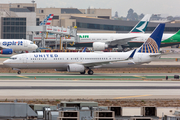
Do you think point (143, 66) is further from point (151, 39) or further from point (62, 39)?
point (62, 39)

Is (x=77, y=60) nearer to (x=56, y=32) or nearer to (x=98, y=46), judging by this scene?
(x=98, y=46)

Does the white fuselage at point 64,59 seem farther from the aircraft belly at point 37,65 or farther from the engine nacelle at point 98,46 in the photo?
the engine nacelle at point 98,46

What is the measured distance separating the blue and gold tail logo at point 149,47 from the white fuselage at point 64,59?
1.09m

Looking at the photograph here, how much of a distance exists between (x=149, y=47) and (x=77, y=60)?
13391 mm

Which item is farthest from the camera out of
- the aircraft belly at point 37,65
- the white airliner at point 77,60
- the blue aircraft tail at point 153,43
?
the blue aircraft tail at point 153,43

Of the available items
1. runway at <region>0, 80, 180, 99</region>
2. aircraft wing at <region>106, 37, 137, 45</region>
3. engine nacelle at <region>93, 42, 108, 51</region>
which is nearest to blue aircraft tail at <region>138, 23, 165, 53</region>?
runway at <region>0, 80, 180, 99</region>

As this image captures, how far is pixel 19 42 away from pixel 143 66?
33505mm

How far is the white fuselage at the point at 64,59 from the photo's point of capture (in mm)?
49281

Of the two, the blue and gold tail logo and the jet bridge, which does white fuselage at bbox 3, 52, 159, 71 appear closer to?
the blue and gold tail logo

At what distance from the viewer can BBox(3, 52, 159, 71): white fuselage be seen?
49281mm

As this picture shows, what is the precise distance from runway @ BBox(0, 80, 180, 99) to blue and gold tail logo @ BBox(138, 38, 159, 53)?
16193 millimetres

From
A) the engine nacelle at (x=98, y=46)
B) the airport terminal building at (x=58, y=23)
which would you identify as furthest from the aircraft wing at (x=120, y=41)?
the airport terminal building at (x=58, y=23)

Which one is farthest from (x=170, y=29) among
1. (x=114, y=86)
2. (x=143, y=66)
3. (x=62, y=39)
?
(x=114, y=86)

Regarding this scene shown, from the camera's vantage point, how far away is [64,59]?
165 ft
